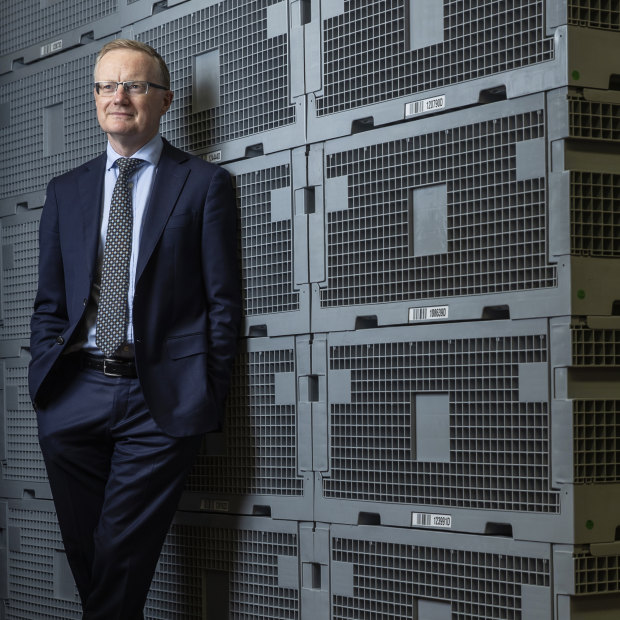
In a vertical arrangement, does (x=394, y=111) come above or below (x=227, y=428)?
above

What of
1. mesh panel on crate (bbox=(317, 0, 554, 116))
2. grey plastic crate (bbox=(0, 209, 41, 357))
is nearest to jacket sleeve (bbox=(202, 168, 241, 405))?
mesh panel on crate (bbox=(317, 0, 554, 116))

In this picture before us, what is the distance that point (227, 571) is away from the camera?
3.67 metres

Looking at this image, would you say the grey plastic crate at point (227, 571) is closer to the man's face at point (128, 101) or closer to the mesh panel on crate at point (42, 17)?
the man's face at point (128, 101)

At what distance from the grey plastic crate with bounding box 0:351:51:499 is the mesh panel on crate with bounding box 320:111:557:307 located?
65.8 inches

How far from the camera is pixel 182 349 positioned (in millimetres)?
3490

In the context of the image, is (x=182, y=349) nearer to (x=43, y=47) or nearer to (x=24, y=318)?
(x=24, y=318)

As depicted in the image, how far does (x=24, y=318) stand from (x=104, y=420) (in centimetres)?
112

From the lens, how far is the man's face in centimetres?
360

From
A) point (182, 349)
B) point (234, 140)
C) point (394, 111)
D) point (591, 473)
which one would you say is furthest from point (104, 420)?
point (591, 473)

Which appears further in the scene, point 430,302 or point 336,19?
point 336,19

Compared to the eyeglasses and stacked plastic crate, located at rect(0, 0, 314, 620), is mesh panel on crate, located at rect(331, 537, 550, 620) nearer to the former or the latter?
stacked plastic crate, located at rect(0, 0, 314, 620)

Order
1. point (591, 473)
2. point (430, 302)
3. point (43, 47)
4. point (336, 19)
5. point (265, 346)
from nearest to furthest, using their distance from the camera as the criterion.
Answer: point (591, 473), point (430, 302), point (336, 19), point (265, 346), point (43, 47)

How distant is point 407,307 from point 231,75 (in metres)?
1.14

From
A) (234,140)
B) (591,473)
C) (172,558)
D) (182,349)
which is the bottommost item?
(172,558)
